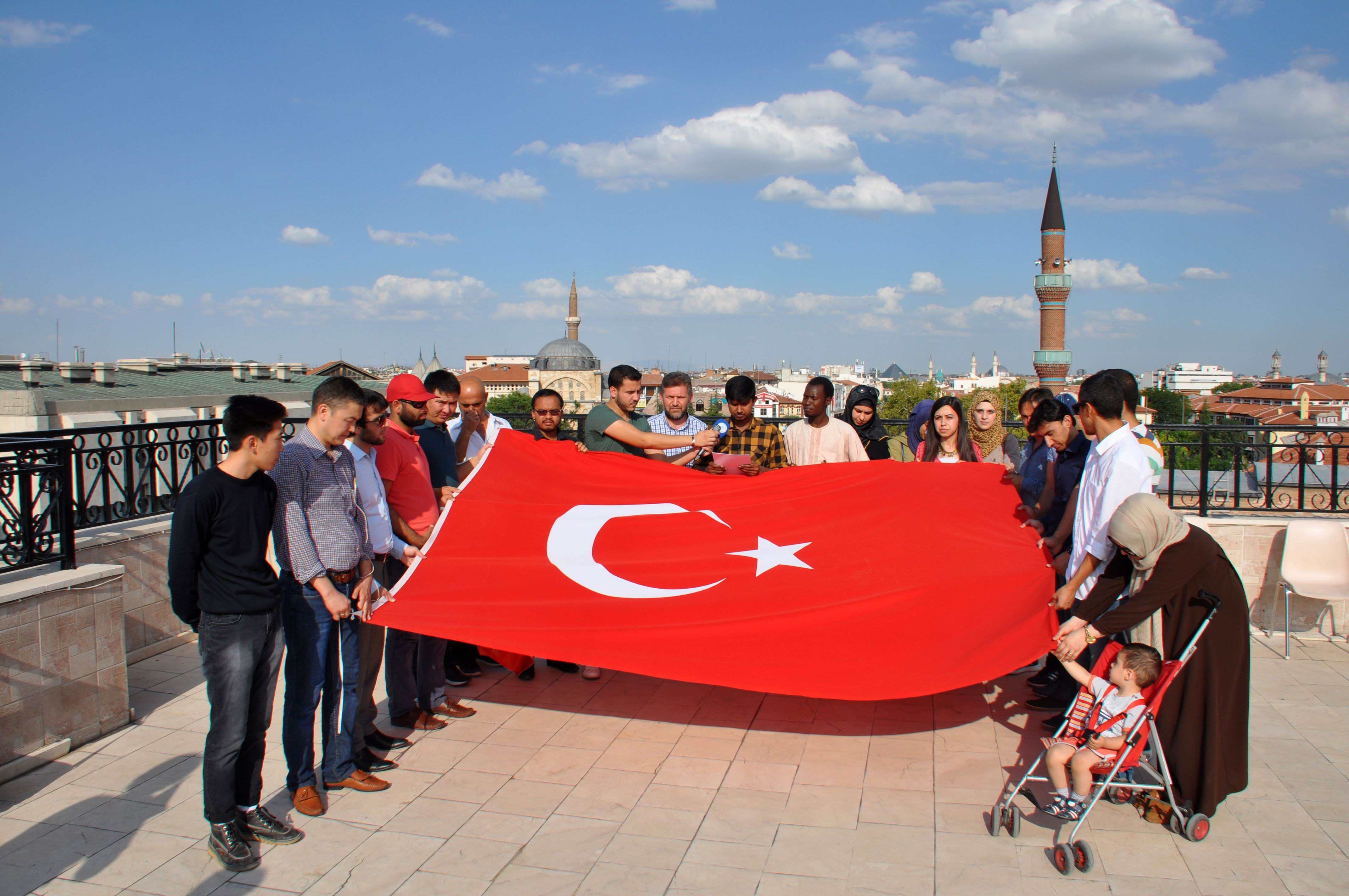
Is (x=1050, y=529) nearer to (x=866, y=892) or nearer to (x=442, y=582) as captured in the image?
(x=866, y=892)

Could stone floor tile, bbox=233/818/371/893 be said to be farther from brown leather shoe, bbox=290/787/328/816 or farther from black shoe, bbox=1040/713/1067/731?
black shoe, bbox=1040/713/1067/731

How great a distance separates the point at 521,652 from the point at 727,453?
7.64 ft

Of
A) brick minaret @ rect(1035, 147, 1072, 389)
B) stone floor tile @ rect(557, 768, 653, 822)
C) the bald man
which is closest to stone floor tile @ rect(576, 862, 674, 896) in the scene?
stone floor tile @ rect(557, 768, 653, 822)

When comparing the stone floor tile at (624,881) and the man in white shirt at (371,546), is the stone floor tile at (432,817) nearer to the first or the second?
the man in white shirt at (371,546)

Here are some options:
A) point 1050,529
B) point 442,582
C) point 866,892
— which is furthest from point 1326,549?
point 442,582

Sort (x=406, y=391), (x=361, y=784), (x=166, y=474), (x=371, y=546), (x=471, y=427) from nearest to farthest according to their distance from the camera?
(x=361, y=784) → (x=371, y=546) → (x=406, y=391) → (x=471, y=427) → (x=166, y=474)

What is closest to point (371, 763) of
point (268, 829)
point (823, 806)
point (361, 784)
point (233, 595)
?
point (361, 784)

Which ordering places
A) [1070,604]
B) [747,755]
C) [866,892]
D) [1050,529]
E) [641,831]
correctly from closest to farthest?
1. [866,892]
2. [641,831]
3. [1070,604]
4. [747,755]
5. [1050,529]

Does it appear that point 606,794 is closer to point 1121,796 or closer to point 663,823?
point 663,823

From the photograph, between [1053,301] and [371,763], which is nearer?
[371,763]

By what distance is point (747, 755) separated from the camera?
4.69 m

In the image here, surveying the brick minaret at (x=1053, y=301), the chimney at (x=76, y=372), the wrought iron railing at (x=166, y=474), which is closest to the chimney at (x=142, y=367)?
the chimney at (x=76, y=372)

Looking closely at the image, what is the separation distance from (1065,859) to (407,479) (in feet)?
12.7

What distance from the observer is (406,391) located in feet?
16.1
